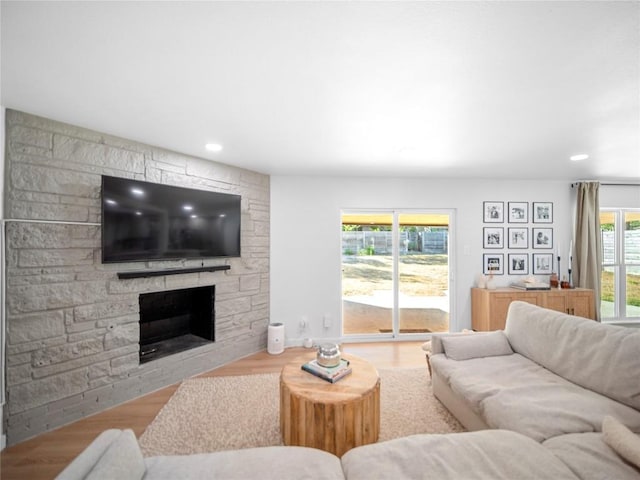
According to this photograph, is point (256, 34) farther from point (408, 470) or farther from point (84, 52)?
point (408, 470)

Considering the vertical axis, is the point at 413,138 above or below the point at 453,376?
above

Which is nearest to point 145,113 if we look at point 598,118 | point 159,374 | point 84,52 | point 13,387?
point 84,52

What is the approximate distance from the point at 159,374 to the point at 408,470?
250cm

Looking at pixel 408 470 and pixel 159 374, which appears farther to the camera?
pixel 159 374

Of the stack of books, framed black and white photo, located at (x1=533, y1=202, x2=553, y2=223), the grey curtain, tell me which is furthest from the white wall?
the stack of books

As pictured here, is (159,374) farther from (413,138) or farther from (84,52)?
(413,138)

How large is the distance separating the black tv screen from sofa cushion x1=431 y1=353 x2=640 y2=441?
8.51 feet

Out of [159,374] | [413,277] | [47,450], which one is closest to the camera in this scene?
[47,450]

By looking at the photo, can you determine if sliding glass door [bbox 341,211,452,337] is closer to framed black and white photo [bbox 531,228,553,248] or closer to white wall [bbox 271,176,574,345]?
white wall [bbox 271,176,574,345]

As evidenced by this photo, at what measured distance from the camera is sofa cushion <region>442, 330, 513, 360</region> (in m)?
2.31

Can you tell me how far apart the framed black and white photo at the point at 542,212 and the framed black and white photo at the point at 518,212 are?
14 centimetres

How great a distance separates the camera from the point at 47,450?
1.87 meters

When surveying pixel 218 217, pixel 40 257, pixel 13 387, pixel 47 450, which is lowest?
pixel 47 450

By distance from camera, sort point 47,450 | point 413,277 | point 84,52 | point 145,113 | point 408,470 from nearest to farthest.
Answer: point 408,470
point 84,52
point 47,450
point 145,113
point 413,277
